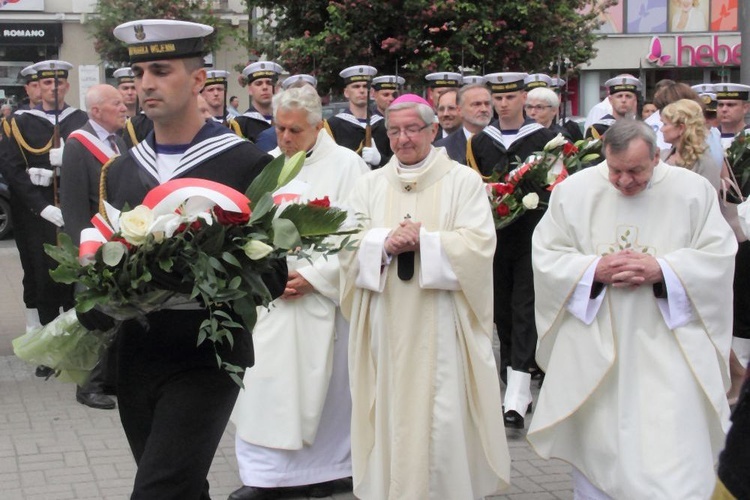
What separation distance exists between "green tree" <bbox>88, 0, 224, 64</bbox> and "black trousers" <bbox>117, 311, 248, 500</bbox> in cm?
2254

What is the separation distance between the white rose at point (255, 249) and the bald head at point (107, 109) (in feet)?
13.4

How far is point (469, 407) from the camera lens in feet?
19.6

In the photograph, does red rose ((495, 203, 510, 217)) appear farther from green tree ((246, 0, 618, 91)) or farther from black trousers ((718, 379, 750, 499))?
green tree ((246, 0, 618, 91))

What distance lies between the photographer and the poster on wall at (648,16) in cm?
4044

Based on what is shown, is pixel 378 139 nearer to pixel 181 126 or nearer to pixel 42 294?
pixel 42 294

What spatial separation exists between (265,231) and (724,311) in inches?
103

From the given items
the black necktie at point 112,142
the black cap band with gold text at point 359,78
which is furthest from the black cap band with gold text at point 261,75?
the black necktie at point 112,142

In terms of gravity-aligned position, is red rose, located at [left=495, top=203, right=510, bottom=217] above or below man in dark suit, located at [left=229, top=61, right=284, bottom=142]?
below

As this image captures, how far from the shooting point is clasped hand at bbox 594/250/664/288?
18.2ft

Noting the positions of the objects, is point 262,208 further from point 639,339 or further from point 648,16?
point 648,16

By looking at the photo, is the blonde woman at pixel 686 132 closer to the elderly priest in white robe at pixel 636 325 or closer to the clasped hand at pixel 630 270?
the elderly priest in white robe at pixel 636 325

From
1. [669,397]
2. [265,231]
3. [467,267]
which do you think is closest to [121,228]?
[265,231]

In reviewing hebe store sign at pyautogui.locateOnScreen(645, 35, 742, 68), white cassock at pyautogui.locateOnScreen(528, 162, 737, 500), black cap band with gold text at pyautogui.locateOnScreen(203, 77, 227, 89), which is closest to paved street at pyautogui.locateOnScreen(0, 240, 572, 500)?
white cassock at pyautogui.locateOnScreen(528, 162, 737, 500)

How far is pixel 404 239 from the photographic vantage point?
230 inches
